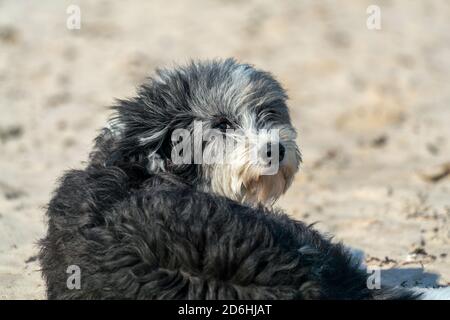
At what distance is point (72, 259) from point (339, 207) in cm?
415

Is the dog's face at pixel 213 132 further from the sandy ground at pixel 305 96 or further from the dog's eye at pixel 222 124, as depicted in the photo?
the sandy ground at pixel 305 96

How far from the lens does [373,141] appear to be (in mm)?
11156

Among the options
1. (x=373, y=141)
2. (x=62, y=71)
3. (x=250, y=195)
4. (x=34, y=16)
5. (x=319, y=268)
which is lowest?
(x=319, y=268)

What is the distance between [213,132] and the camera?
249 inches

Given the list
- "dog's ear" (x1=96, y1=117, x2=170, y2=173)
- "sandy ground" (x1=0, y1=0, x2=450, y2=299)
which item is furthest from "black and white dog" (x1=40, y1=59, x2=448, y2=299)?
"sandy ground" (x1=0, y1=0, x2=450, y2=299)

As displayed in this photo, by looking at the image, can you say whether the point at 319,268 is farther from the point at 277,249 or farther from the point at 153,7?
the point at 153,7

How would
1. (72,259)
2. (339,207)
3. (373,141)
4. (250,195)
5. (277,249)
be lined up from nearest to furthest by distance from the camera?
(277,249)
(72,259)
(250,195)
(339,207)
(373,141)

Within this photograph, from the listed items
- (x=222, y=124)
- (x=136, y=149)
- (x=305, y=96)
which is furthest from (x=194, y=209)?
(x=305, y=96)

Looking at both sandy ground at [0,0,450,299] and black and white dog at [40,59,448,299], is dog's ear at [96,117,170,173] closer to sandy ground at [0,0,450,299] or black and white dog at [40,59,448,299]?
black and white dog at [40,59,448,299]

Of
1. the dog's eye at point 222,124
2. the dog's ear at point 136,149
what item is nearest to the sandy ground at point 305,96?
the dog's ear at point 136,149

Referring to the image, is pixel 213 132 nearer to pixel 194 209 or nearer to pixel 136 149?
pixel 136 149

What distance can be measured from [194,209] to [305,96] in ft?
24.0

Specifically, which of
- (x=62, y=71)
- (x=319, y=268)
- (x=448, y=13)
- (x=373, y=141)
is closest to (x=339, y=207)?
(x=373, y=141)

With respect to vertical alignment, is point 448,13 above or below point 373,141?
above
